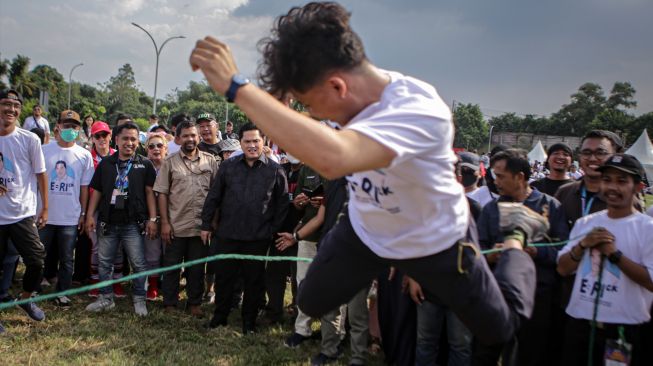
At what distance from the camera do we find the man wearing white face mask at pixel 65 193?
5.75 m

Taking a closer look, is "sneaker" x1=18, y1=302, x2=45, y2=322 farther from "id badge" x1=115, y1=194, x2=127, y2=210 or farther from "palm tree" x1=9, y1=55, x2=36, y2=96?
"palm tree" x1=9, y1=55, x2=36, y2=96

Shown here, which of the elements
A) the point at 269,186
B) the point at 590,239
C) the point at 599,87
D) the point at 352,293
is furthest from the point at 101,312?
the point at 599,87

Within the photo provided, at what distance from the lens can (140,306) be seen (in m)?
5.67

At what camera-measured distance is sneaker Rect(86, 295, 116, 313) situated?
5.61 metres

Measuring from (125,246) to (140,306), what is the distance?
74cm

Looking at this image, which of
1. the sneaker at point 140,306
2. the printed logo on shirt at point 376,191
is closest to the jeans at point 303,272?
the sneaker at point 140,306

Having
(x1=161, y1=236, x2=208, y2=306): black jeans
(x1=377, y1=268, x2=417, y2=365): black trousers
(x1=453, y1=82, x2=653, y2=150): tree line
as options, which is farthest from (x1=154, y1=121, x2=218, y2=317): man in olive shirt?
(x1=453, y1=82, x2=653, y2=150): tree line

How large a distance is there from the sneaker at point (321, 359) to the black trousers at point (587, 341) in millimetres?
2001

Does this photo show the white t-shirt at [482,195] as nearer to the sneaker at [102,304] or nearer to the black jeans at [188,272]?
the black jeans at [188,272]

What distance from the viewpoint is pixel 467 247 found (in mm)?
2375

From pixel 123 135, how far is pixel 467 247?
474 cm

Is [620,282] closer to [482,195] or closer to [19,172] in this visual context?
[482,195]

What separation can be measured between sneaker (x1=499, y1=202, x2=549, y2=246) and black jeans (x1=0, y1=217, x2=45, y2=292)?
463 centimetres

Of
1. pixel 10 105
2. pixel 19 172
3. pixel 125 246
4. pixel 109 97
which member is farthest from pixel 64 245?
pixel 109 97
